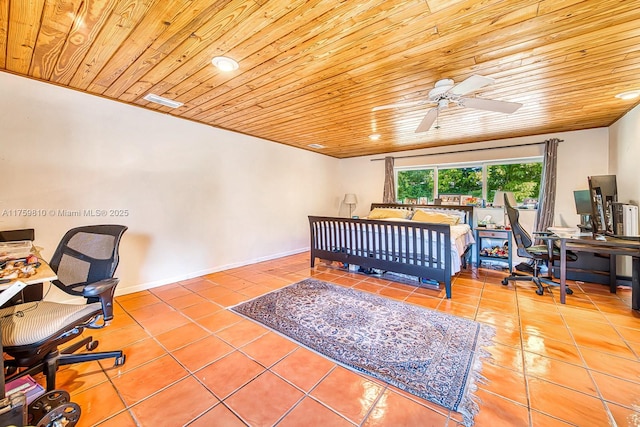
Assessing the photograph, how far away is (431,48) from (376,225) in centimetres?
224

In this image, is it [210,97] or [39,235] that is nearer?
[39,235]

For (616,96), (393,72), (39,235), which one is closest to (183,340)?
(39,235)

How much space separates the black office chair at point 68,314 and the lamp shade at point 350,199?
486 centimetres

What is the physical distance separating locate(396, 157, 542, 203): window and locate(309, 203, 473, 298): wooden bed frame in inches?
72.5

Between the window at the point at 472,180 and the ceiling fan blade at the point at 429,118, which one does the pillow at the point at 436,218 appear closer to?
the window at the point at 472,180

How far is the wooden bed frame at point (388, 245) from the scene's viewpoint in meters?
3.11

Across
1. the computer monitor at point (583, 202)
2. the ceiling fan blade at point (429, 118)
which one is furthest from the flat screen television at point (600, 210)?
the ceiling fan blade at point (429, 118)

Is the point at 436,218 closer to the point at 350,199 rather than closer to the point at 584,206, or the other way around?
the point at 584,206

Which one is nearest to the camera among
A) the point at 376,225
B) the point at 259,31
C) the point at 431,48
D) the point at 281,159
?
the point at 259,31

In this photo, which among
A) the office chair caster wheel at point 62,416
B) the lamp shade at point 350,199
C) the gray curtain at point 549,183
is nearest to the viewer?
the office chair caster wheel at point 62,416

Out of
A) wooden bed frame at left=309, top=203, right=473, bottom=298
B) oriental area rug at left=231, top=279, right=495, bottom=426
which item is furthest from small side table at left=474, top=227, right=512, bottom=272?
oriental area rug at left=231, top=279, right=495, bottom=426

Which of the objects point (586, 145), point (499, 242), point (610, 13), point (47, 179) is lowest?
point (499, 242)

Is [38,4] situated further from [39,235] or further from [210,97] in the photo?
[39,235]

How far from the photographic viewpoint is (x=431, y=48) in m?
1.86
